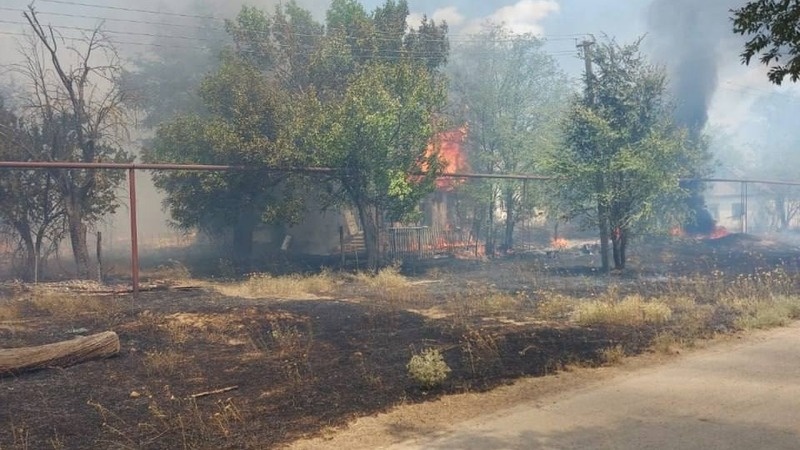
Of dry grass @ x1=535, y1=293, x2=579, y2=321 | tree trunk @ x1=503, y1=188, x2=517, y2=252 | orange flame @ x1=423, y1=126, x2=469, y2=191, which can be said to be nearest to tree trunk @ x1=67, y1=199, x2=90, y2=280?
dry grass @ x1=535, y1=293, x2=579, y2=321

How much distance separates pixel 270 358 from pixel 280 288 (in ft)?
23.8

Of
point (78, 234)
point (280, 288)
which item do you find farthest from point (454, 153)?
point (78, 234)

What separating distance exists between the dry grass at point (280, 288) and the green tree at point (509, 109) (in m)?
11.7

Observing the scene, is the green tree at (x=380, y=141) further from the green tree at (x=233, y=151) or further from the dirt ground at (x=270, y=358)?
the dirt ground at (x=270, y=358)

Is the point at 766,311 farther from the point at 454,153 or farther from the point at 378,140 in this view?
the point at 454,153

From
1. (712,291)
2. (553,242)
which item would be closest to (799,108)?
(553,242)

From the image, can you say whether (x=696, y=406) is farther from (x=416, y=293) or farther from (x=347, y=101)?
(x=347, y=101)

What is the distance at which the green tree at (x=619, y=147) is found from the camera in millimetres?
16438

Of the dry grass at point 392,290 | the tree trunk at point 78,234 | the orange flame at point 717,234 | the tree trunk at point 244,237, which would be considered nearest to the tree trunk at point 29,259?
the tree trunk at point 78,234

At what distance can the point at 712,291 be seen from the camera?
1268 centimetres

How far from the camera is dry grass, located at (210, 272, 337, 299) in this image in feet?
47.8

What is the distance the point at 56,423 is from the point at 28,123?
15472mm

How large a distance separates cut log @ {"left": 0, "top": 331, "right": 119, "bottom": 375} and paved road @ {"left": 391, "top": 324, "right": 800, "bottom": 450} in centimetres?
511

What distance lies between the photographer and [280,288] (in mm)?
14875
